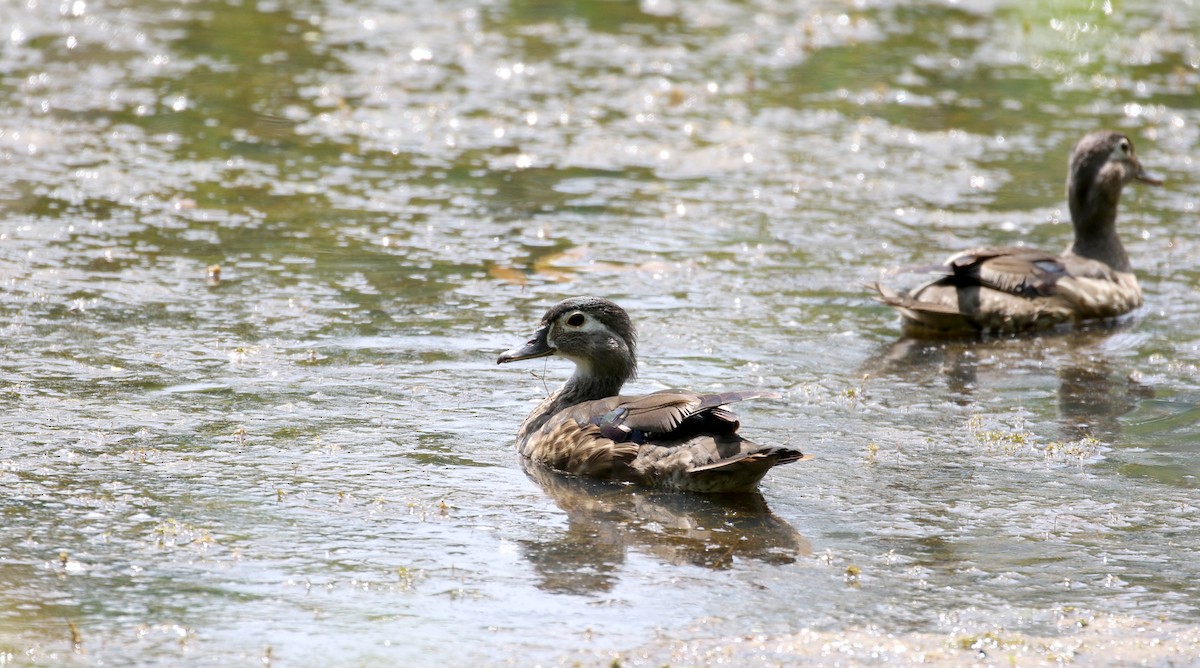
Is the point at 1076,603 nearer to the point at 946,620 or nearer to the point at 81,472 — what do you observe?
the point at 946,620

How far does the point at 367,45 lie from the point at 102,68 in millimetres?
2930

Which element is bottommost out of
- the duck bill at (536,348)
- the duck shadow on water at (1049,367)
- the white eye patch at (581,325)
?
the duck shadow on water at (1049,367)

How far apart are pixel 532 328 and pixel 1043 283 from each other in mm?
3633

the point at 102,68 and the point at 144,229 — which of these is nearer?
the point at 144,229

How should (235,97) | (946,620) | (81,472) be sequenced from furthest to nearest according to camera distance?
1. (235,97)
2. (81,472)
3. (946,620)

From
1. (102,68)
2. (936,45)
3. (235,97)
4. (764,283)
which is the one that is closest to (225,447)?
(764,283)

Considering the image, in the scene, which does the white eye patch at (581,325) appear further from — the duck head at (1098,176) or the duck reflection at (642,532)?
the duck head at (1098,176)

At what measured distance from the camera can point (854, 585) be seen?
21.7 feet

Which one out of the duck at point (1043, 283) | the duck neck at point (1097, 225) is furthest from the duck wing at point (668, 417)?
the duck neck at point (1097, 225)

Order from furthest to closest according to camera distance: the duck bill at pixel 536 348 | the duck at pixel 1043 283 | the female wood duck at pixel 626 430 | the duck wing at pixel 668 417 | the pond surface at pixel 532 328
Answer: the duck at pixel 1043 283 < the duck bill at pixel 536 348 < the duck wing at pixel 668 417 < the female wood duck at pixel 626 430 < the pond surface at pixel 532 328

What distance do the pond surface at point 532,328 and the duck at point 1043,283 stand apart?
0.24 meters

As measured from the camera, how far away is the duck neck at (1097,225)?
38.5 ft

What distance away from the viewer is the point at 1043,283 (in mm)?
11094

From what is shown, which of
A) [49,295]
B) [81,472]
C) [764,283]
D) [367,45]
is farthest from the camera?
[367,45]
